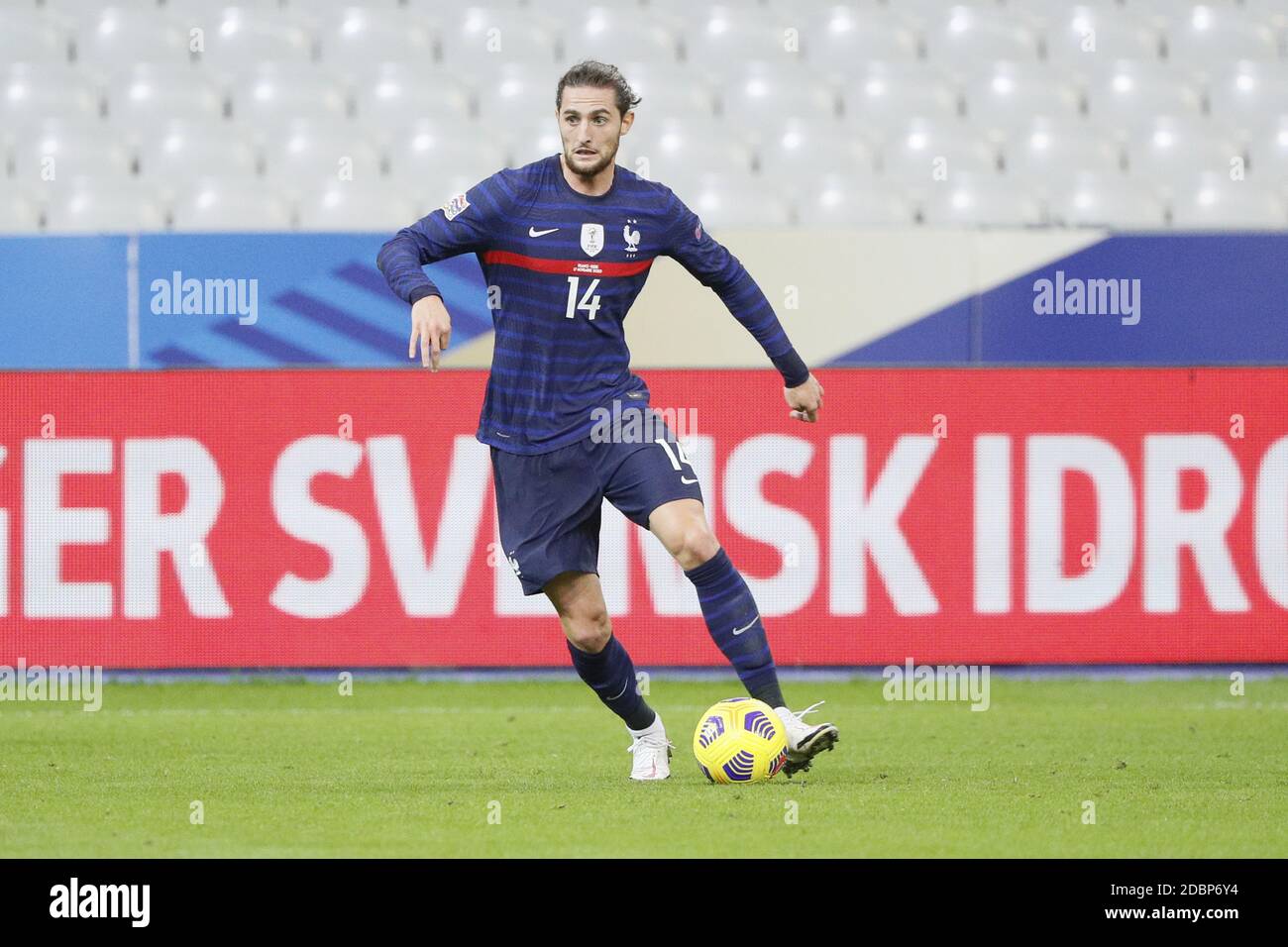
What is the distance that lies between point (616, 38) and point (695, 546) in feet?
24.7

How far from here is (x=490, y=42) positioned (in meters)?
12.9

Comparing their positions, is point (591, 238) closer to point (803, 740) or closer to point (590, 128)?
point (590, 128)

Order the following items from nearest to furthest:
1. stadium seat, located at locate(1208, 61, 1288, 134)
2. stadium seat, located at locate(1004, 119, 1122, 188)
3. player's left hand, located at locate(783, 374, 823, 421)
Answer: player's left hand, located at locate(783, 374, 823, 421) < stadium seat, located at locate(1004, 119, 1122, 188) < stadium seat, located at locate(1208, 61, 1288, 134)

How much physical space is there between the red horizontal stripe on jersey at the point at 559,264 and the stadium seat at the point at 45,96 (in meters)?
6.95

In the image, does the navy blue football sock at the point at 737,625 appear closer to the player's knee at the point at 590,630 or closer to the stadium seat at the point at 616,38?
the player's knee at the point at 590,630

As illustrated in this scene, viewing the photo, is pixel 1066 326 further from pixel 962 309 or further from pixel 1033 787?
pixel 1033 787

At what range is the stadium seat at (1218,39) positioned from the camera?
1310 centimetres

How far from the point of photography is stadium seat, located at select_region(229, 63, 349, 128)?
12.3 metres

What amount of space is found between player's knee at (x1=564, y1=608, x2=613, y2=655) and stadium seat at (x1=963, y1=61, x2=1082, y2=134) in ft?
23.3

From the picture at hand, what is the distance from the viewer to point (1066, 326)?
32.7 feet

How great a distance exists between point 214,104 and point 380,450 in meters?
3.72

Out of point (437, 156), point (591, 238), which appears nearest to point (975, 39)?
point (437, 156)

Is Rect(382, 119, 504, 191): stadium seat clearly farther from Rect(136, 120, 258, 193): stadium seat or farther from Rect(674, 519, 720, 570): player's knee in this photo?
Rect(674, 519, 720, 570): player's knee

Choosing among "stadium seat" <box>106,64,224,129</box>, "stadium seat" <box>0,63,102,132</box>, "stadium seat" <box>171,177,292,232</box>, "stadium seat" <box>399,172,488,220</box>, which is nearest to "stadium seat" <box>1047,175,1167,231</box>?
"stadium seat" <box>399,172,488,220</box>
